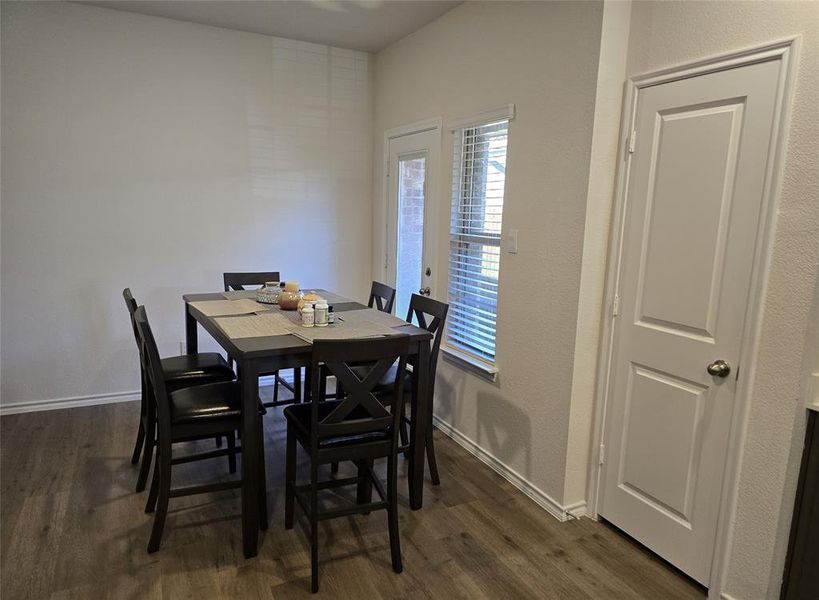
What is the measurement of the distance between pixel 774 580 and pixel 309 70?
4176 millimetres

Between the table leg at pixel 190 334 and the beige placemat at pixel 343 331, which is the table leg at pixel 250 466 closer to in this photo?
the beige placemat at pixel 343 331

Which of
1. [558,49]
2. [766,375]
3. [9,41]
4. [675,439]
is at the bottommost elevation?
[675,439]

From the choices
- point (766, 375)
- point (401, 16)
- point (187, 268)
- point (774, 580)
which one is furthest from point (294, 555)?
point (401, 16)

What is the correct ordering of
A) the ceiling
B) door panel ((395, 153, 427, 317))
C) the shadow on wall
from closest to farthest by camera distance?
the shadow on wall
the ceiling
door panel ((395, 153, 427, 317))

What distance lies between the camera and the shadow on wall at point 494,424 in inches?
110

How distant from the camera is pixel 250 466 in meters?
2.18

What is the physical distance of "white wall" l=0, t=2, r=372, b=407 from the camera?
11.4 feet

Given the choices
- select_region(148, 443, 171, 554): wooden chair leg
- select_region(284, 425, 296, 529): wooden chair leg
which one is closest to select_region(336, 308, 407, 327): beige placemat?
select_region(284, 425, 296, 529): wooden chair leg

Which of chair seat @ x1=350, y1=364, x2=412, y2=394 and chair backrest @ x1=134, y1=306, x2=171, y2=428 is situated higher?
chair backrest @ x1=134, y1=306, x2=171, y2=428

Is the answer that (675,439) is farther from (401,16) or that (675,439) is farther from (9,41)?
(9,41)

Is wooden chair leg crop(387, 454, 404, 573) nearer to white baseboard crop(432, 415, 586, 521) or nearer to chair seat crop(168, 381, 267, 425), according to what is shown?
chair seat crop(168, 381, 267, 425)

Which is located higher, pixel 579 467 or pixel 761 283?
pixel 761 283

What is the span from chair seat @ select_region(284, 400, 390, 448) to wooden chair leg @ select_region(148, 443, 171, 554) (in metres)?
A: 0.51

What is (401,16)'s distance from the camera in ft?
11.5
